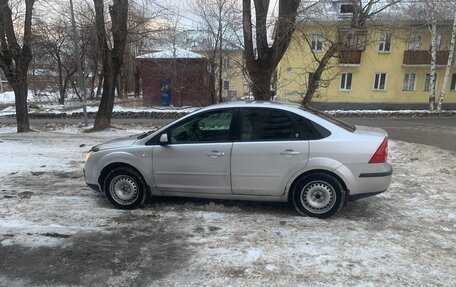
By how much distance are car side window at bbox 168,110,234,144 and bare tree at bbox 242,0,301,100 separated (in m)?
5.88

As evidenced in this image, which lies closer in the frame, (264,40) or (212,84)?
(264,40)

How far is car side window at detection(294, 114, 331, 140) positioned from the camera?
4.79 meters

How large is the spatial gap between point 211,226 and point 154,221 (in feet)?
2.54

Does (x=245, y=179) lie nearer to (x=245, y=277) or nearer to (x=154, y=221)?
(x=154, y=221)

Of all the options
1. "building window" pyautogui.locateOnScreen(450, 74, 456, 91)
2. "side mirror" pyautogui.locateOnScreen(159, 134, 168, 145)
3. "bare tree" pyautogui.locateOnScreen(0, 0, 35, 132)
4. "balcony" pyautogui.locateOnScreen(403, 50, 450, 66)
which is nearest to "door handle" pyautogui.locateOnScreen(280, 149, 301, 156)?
"side mirror" pyautogui.locateOnScreen(159, 134, 168, 145)

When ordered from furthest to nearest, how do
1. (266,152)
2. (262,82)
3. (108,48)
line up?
1. (108,48)
2. (262,82)
3. (266,152)

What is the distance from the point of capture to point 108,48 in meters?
15.4

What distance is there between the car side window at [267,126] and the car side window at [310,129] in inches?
3.3

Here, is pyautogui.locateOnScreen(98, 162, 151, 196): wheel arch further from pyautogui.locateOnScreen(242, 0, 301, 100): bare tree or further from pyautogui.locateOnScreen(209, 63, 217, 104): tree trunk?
pyautogui.locateOnScreen(209, 63, 217, 104): tree trunk

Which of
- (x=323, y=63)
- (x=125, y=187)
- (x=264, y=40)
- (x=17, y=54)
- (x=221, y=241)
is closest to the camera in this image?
(x=221, y=241)

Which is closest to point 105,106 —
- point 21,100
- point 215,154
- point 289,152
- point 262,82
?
point 21,100

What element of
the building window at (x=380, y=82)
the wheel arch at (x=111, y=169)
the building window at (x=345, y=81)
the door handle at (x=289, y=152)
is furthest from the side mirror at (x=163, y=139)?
the building window at (x=380, y=82)

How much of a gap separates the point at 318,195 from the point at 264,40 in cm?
668

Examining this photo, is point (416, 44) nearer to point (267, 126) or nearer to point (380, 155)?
point (380, 155)
